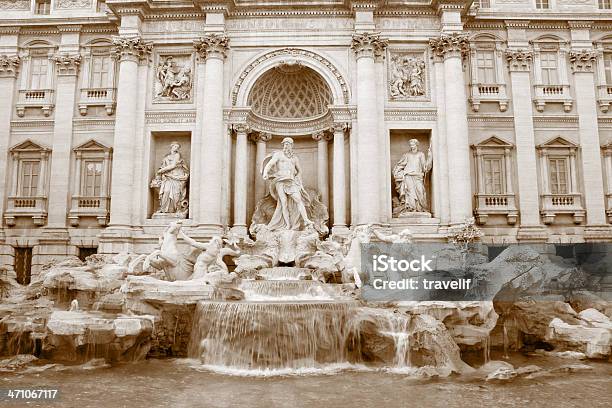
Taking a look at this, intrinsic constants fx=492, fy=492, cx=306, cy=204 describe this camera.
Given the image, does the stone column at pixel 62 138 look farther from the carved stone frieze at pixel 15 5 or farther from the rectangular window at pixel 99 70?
the carved stone frieze at pixel 15 5

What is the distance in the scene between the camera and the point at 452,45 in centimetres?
1927

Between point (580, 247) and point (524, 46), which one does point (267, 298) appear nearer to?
point (580, 247)

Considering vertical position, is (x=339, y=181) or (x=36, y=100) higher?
(x=36, y=100)

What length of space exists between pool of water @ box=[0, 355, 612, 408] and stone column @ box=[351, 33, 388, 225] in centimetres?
807

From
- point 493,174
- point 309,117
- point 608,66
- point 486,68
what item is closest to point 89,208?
point 309,117

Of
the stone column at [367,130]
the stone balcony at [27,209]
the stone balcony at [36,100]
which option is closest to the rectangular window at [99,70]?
the stone balcony at [36,100]

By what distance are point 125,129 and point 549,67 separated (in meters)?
17.7

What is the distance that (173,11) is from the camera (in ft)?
65.9

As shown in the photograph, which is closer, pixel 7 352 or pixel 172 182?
pixel 7 352

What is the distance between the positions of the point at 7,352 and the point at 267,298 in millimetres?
6631

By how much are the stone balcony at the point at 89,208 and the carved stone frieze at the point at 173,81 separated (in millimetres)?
4763

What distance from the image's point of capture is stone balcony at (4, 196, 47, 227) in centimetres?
2031

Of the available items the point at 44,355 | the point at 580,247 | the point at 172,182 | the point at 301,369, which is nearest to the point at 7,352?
the point at 44,355

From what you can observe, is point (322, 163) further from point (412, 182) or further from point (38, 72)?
point (38, 72)
